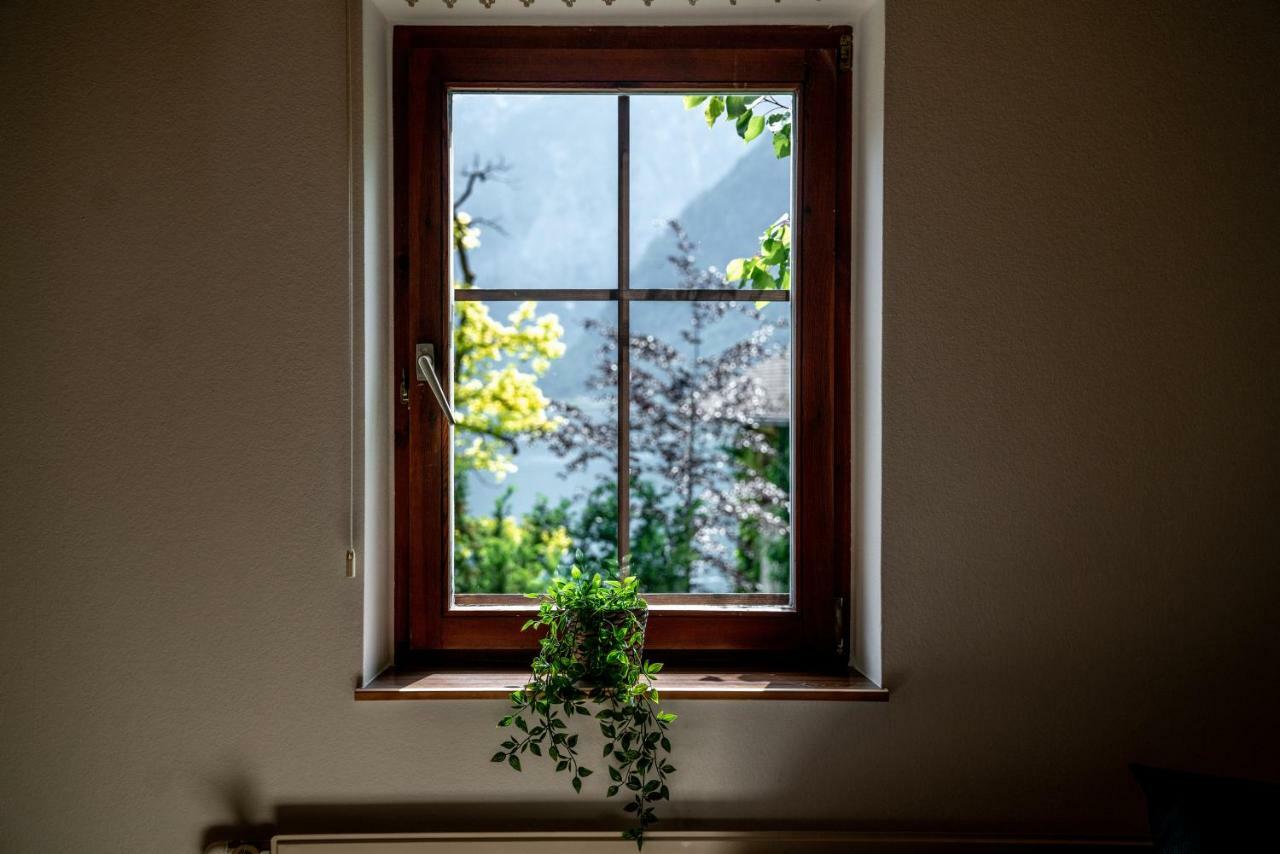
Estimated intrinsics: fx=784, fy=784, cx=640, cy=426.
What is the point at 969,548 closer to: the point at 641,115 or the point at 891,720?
the point at 891,720

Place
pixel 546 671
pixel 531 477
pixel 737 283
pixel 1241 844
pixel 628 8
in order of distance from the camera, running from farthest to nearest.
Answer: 1. pixel 531 477
2. pixel 737 283
3. pixel 628 8
4. pixel 546 671
5. pixel 1241 844

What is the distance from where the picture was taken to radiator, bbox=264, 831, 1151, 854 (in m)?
1.34

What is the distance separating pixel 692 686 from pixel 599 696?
182mm

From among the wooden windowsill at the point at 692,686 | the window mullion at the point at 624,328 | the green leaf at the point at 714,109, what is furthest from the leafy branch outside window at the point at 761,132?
the wooden windowsill at the point at 692,686

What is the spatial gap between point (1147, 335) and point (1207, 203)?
25 cm

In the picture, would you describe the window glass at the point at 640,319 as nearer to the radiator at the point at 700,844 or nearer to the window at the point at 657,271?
the window at the point at 657,271

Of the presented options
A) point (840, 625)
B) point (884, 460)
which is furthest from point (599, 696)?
point (884, 460)

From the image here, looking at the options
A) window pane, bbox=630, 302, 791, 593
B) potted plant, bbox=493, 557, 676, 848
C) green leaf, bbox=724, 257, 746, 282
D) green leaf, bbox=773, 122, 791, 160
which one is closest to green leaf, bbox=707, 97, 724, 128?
green leaf, bbox=773, 122, 791, 160

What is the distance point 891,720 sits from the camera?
1.37 m

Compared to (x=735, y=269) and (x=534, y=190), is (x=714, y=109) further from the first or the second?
(x=534, y=190)

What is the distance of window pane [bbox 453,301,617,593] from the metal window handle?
0.10m

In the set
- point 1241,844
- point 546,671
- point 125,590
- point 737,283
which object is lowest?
point 1241,844

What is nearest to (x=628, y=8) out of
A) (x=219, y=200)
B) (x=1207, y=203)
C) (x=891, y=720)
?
(x=219, y=200)

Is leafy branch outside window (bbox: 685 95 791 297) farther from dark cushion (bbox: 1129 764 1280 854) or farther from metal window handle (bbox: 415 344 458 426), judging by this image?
dark cushion (bbox: 1129 764 1280 854)
